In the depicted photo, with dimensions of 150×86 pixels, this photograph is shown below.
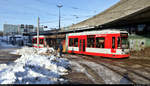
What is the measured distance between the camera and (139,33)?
17562mm

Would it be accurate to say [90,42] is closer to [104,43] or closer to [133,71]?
[104,43]

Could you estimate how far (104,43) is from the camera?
563 inches

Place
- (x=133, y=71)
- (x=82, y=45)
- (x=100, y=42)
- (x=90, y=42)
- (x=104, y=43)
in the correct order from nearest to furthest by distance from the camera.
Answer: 1. (x=133, y=71)
2. (x=104, y=43)
3. (x=100, y=42)
4. (x=90, y=42)
5. (x=82, y=45)

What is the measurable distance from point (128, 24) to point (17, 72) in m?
17.0

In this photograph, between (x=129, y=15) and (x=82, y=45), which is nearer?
(x=129, y=15)

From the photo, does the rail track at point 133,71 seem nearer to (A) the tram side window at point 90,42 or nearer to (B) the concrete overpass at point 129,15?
(A) the tram side window at point 90,42

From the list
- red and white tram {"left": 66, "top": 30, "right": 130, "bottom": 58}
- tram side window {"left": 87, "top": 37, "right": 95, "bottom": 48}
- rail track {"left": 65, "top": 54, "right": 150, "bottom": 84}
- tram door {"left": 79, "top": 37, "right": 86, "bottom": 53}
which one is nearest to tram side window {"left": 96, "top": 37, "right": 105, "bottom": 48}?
red and white tram {"left": 66, "top": 30, "right": 130, "bottom": 58}

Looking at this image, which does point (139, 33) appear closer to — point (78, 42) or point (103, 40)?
point (103, 40)

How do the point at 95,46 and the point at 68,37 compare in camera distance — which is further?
the point at 68,37

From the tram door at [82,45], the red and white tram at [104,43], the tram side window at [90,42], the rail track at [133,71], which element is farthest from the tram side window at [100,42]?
the rail track at [133,71]

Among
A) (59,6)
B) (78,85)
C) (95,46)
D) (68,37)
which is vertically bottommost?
(78,85)

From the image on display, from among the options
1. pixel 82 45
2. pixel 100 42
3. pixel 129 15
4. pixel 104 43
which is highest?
pixel 129 15

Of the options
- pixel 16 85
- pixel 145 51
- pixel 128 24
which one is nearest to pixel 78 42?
pixel 128 24

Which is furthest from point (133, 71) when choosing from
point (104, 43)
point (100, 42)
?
point (100, 42)
